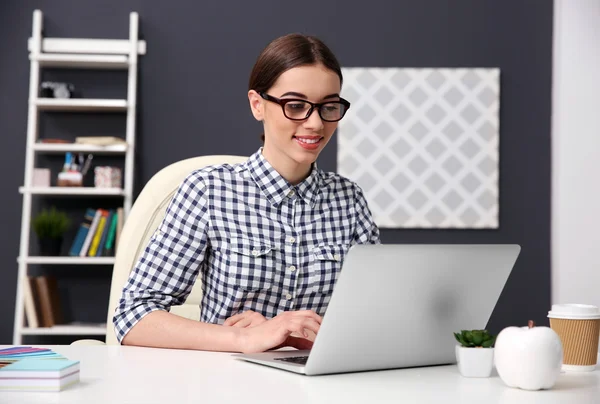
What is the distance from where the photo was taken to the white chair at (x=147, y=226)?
203 centimetres

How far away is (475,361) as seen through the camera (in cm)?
109

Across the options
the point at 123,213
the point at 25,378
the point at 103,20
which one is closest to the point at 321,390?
the point at 25,378

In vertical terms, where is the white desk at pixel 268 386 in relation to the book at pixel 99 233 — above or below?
below

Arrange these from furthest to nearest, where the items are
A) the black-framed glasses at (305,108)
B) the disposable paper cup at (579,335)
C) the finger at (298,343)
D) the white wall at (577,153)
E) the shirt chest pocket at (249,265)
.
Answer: the white wall at (577,153), the shirt chest pocket at (249,265), the black-framed glasses at (305,108), the finger at (298,343), the disposable paper cup at (579,335)

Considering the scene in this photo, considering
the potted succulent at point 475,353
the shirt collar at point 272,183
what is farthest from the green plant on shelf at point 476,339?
the shirt collar at point 272,183

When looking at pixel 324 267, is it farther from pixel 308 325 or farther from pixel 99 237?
pixel 99 237

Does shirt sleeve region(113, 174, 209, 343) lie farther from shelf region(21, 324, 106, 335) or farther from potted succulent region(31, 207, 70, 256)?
potted succulent region(31, 207, 70, 256)

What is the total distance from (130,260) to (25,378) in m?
1.13

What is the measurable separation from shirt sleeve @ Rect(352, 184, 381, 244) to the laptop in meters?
0.61

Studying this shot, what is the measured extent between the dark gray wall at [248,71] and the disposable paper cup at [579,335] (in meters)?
3.19

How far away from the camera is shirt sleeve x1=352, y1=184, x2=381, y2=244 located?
183cm

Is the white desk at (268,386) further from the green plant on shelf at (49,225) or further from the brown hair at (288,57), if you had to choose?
the green plant on shelf at (49,225)

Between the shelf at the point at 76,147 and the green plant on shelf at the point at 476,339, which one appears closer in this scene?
the green plant on shelf at the point at 476,339

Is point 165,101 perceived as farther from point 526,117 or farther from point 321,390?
point 321,390
